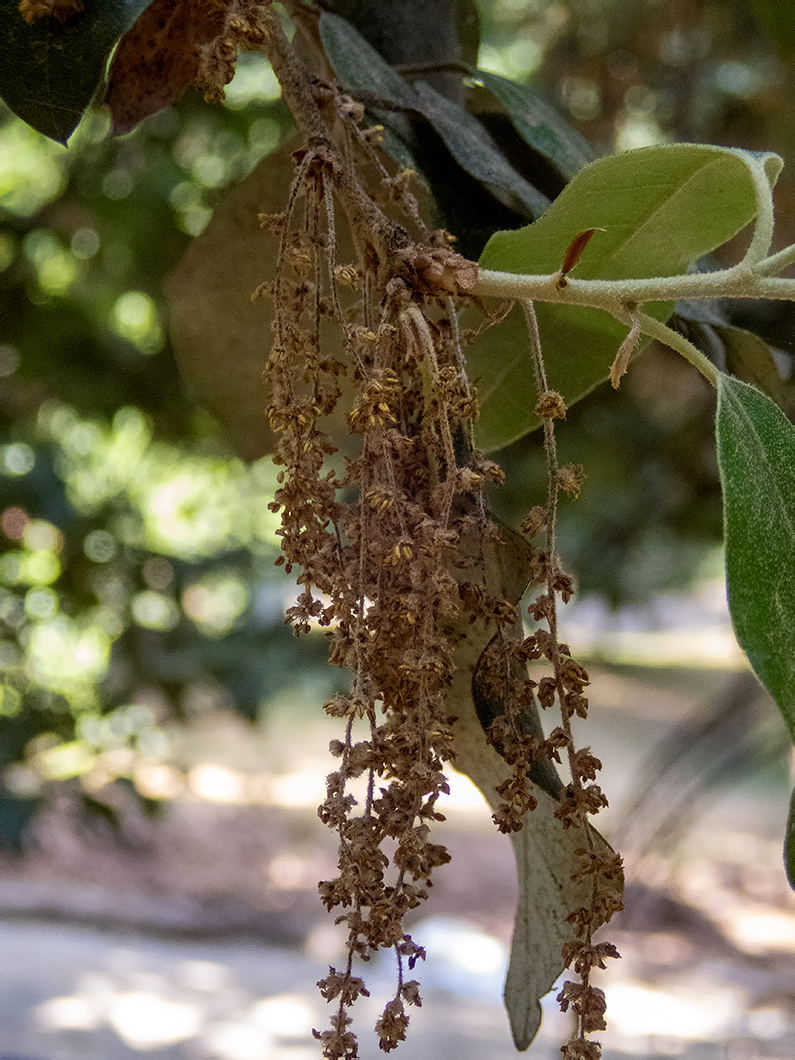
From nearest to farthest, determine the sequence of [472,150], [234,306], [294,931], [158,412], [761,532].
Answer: [761,532], [472,150], [234,306], [158,412], [294,931]

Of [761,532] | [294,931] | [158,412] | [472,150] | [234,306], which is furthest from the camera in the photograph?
[294,931]

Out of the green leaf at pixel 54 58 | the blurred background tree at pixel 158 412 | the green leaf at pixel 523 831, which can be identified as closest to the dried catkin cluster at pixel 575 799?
the green leaf at pixel 523 831

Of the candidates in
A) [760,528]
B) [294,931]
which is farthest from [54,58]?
[294,931]

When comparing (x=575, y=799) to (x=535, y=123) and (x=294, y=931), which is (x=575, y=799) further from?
(x=294, y=931)

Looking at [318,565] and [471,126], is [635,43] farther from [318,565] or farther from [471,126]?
[318,565]

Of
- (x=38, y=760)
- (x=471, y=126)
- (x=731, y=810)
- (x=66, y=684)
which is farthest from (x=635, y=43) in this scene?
(x=731, y=810)

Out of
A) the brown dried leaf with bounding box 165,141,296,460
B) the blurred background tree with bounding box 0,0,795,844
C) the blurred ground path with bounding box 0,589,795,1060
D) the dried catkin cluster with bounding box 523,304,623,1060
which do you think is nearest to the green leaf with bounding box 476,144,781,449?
the dried catkin cluster with bounding box 523,304,623,1060

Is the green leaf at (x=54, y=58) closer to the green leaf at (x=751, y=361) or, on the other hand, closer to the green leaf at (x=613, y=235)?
the green leaf at (x=613, y=235)

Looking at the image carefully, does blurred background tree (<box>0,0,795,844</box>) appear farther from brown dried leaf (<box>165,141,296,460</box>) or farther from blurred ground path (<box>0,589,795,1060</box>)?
brown dried leaf (<box>165,141,296,460</box>)
